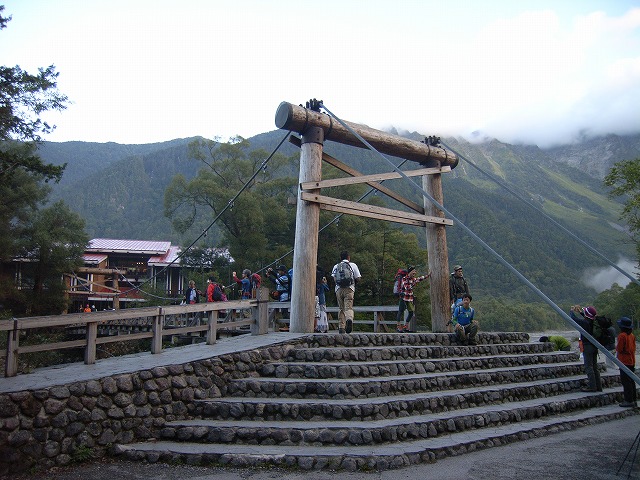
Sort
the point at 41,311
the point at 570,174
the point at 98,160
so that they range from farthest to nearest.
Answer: the point at 570,174, the point at 98,160, the point at 41,311

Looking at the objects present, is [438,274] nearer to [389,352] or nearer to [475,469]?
[389,352]

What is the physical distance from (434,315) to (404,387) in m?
3.86

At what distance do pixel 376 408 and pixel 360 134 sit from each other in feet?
18.7

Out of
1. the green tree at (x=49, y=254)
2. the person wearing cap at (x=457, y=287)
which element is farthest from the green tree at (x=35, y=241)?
the person wearing cap at (x=457, y=287)

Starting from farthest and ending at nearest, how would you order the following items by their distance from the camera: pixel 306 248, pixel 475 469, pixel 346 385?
1. pixel 306 248
2. pixel 346 385
3. pixel 475 469

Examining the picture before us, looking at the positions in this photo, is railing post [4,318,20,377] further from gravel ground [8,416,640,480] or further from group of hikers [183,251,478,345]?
group of hikers [183,251,478,345]

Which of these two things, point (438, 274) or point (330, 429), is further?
point (438, 274)

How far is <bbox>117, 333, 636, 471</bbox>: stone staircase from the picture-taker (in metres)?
6.07

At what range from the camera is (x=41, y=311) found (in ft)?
91.9

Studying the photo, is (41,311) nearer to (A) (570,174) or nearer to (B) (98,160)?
(B) (98,160)

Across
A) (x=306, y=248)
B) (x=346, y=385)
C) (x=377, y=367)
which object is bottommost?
(x=346, y=385)

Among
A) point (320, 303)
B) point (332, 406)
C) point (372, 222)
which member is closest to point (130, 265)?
point (372, 222)

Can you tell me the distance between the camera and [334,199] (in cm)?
1023

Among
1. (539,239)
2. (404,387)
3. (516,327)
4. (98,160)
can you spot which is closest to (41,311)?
(404,387)
